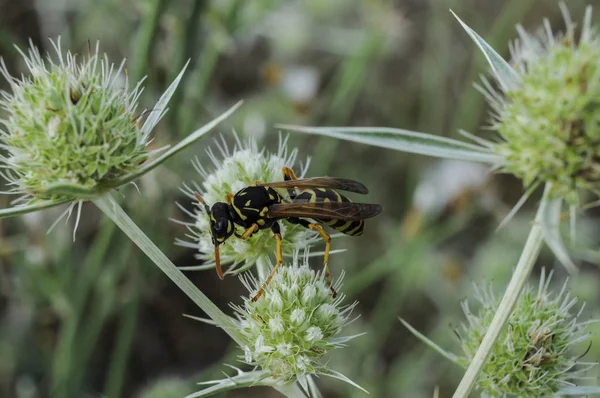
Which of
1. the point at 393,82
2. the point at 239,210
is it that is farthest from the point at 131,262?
the point at 393,82

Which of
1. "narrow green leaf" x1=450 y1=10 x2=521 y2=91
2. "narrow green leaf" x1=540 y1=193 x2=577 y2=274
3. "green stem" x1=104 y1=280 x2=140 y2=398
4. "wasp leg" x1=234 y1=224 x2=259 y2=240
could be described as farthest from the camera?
"green stem" x1=104 y1=280 x2=140 y2=398

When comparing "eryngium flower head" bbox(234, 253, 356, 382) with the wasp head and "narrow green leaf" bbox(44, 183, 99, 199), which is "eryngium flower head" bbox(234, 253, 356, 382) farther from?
"narrow green leaf" bbox(44, 183, 99, 199)

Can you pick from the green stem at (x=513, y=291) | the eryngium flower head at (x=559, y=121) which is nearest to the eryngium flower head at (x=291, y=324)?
the green stem at (x=513, y=291)

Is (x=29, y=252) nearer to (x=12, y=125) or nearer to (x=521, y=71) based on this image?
(x=12, y=125)

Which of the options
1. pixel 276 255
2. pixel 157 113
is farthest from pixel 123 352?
pixel 157 113

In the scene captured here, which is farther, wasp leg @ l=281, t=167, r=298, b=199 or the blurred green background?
the blurred green background

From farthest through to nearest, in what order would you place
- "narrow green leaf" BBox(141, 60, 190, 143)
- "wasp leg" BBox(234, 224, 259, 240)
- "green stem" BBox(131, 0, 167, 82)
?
1. "green stem" BBox(131, 0, 167, 82)
2. "wasp leg" BBox(234, 224, 259, 240)
3. "narrow green leaf" BBox(141, 60, 190, 143)

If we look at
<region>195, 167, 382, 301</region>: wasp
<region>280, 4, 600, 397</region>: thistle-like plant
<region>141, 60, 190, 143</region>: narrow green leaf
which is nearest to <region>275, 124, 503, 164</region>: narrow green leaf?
<region>280, 4, 600, 397</region>: thistle-like plant
